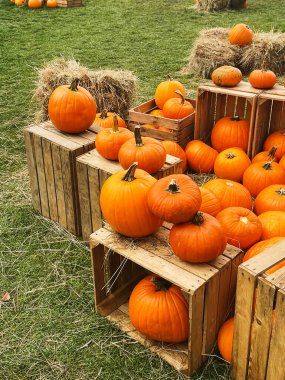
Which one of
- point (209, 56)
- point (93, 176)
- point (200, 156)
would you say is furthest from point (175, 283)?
point (209, 56)

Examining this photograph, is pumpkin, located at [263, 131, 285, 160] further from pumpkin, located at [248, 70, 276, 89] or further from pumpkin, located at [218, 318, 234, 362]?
pumpkin, located at [218, 318, 234, 362]

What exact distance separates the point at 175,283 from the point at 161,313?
40 centimetres

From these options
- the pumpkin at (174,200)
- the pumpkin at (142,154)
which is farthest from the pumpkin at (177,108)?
the pumpkin at (174,200)

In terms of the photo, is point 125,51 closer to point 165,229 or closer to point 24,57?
point 24,57

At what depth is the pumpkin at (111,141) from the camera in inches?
152

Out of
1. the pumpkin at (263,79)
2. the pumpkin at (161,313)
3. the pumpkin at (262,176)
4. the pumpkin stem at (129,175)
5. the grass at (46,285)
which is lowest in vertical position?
the grass at (46,285)

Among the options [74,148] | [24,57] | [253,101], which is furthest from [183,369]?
[24,57]

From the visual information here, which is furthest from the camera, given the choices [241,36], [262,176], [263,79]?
[241,36]

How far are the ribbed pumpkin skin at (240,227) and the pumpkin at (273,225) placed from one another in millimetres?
119

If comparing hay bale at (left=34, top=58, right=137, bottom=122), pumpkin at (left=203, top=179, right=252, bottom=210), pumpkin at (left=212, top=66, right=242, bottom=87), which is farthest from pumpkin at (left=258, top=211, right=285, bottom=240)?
hay bale at (left=34, top=58, right=137, bottom=122)

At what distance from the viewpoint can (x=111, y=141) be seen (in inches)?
152

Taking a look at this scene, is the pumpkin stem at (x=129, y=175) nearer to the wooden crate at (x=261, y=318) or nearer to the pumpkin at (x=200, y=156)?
the wooden crate at (x=261, y=318)

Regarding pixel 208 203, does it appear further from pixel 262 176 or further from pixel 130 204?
pixel 262 176

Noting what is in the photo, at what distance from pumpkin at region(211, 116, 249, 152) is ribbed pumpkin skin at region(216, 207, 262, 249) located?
1.85 metres
